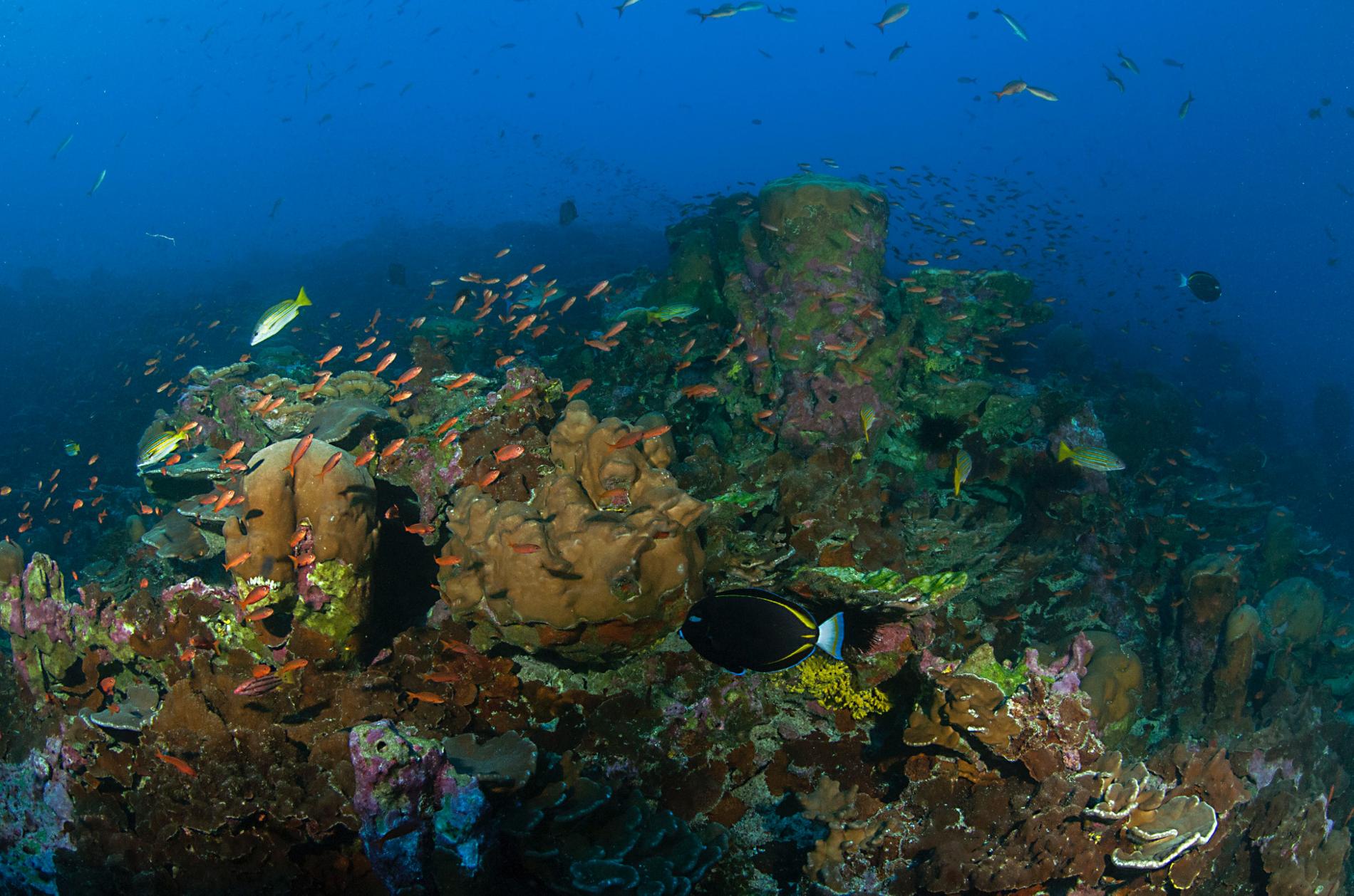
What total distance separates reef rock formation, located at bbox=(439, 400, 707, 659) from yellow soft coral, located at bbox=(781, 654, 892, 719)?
1.15 metres

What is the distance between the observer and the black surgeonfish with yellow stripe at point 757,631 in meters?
2.56

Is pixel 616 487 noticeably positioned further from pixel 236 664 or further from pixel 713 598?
pixel 236 664

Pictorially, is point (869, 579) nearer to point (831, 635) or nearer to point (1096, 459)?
point (831, 635)

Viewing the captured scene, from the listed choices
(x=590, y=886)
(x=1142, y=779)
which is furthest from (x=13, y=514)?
(x=1142, y=779)

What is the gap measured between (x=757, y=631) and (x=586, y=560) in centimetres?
130

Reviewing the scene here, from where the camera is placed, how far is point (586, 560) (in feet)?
11.6

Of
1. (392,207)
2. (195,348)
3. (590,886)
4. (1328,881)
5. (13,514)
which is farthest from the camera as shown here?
(392,207)

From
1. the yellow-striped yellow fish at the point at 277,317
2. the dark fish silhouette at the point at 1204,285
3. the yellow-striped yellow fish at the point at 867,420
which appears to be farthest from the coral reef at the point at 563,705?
the dark fish silhouette at the point at 1204,285

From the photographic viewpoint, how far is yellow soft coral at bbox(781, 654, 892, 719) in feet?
14.3

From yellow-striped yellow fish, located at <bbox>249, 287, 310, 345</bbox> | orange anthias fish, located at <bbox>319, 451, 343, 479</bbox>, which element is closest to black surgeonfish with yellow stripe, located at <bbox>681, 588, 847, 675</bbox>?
orange anthias fish, located at <bbox>319, 451, 343, 479</bbox>

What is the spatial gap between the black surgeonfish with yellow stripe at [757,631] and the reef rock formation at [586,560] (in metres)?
0.90

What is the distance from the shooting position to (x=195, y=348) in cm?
2189

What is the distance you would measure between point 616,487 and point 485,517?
2.86ft

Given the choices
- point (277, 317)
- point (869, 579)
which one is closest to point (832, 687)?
point (869, 579)
